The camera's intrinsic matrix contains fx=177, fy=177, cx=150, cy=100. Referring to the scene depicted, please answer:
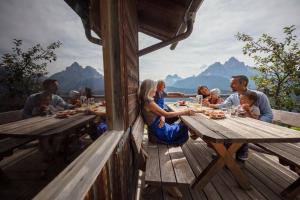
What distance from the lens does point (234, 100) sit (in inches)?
148

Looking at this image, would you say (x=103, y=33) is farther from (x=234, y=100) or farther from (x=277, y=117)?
(x=277, y=117)

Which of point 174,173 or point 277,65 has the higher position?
point 277,65

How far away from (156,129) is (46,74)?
3296 millimetres

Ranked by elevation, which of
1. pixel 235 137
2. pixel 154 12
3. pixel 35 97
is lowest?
pixel 235 137

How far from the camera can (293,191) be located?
2.06 meters

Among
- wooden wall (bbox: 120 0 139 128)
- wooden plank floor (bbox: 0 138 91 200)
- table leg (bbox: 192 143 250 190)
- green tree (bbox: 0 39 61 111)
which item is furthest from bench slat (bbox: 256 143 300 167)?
green tree (bbox: 0 39 61 111)

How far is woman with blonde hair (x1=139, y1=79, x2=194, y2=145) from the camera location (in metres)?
2.80

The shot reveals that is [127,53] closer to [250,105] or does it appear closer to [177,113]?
[177,113]

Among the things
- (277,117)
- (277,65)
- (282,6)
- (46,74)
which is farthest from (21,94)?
(282,6)

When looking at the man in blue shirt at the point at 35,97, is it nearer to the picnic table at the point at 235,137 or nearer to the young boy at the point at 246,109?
the picnic table at the point at 235,137

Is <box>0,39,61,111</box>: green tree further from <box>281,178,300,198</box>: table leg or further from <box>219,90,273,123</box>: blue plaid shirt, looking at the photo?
<box>281,178,300,198</box>: table leg

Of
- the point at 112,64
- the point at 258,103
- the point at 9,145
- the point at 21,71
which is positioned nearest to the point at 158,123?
the point at 112,64

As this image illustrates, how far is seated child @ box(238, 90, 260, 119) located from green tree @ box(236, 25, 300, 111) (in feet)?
11.1

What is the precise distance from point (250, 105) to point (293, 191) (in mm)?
1435
